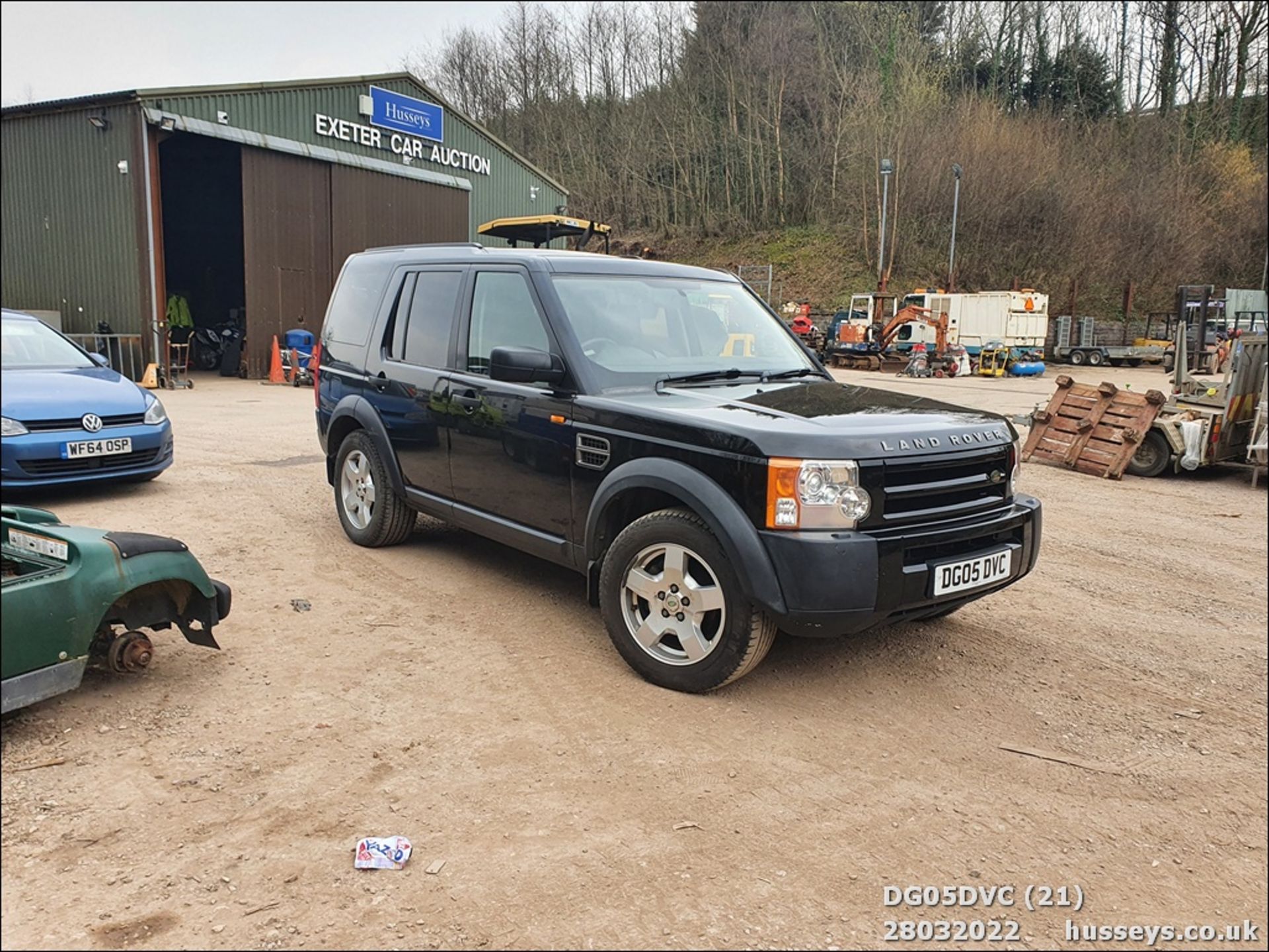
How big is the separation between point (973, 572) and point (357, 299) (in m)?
4.55

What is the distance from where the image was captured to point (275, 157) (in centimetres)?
2061

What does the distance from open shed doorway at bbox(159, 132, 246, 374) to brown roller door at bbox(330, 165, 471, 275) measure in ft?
11.7

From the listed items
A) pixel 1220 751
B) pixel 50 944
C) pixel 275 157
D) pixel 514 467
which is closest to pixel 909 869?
pixel 1220 751

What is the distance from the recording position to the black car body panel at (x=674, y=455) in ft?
11.3

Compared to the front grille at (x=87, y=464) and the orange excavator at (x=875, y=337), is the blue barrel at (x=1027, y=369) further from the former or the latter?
the front grille at (x=87, y=464)

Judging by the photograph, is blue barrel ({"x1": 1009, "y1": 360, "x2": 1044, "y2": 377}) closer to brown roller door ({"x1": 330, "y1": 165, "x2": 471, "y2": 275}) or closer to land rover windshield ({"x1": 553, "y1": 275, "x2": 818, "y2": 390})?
brown roller door ({"x1": 330, "y1": 165, "x2": 471, "y2": 275})

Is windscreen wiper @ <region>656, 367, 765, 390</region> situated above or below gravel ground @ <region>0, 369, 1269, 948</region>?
above

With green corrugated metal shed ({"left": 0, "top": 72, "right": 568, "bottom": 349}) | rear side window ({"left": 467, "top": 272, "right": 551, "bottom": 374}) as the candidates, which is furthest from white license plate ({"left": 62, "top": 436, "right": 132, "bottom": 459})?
green corrugated metal shed ({"left": 0, "top": 72, "right": 568, "bottom": 349})

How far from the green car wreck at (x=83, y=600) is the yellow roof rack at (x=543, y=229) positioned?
1694 centimetres

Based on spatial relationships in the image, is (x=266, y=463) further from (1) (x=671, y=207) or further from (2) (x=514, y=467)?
(1) (x=671, y=207)

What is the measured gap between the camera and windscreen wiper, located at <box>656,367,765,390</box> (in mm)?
4508

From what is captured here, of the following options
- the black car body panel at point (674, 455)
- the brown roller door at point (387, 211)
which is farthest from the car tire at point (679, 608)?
the brown roller door at point (387, 211)

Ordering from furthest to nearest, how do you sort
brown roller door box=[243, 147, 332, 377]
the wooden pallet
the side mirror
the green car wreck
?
brown roller door box=[243, 147, 332, 377] < the wooden pallet < the side mirror < the green car wreck

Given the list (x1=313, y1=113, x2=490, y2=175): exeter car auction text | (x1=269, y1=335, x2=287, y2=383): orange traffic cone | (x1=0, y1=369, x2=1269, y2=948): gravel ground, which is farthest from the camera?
(x1=313, y1=113, x2=490, y2=175): exeter car auction text
